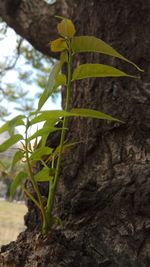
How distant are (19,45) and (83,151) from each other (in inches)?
70.0

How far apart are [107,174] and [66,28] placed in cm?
31

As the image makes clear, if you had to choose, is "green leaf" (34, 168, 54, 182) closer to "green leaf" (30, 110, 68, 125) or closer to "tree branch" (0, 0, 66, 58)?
"green leaf" (30, 110, 68, 125)

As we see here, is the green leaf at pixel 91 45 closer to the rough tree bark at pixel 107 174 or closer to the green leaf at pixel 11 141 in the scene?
the green leaf at pixel 11 141

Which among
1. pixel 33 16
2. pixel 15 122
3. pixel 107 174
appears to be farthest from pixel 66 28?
pixel 33 16

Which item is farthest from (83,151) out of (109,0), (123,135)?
(109,0)

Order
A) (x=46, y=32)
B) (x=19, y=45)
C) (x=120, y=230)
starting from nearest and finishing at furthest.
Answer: (x=120, y=230), (x=46, y=32), (x=19, y=45)

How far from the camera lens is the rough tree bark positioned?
1.84 feet

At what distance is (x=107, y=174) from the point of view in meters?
0.70

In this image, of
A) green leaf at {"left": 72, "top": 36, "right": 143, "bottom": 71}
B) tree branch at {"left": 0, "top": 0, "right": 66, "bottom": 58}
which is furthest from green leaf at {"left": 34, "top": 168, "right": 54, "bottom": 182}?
tree branch at {"left": 0, "top": 0, "right": 66, "bottom": 58}

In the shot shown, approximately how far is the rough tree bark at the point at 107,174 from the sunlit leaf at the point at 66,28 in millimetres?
279

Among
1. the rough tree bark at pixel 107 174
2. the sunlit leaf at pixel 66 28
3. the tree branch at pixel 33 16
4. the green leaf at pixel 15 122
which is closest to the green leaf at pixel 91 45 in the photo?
the sunlit leaf at pixel 66 28

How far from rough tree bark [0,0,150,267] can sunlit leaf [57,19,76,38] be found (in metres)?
0.28

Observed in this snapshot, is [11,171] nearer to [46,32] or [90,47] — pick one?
[90,47]

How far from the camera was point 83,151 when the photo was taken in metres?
0.75
